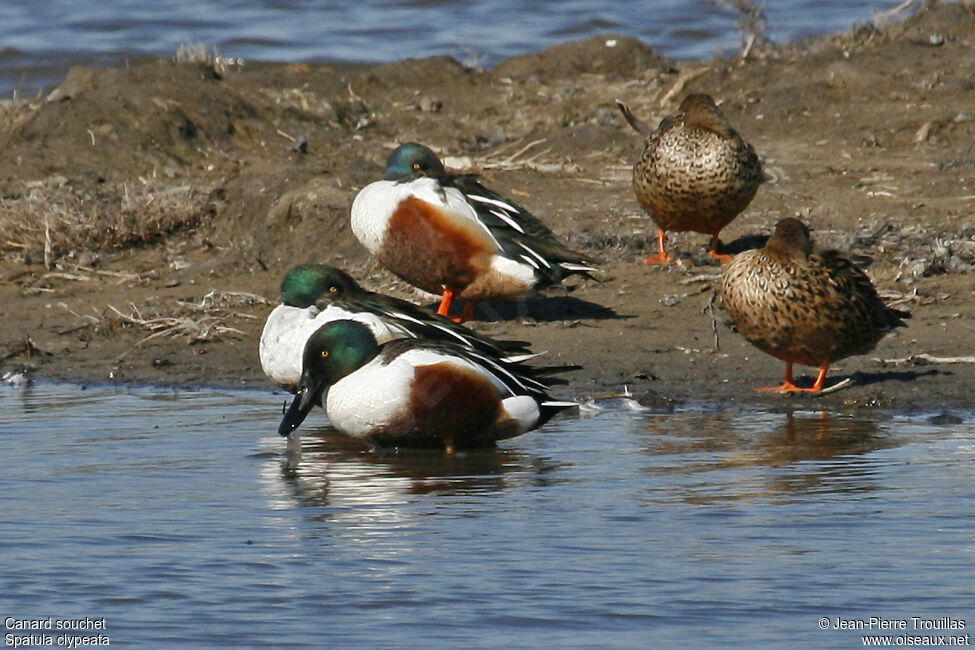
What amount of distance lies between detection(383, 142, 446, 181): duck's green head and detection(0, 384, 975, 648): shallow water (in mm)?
2005

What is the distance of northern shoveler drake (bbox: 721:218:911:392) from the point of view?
23.5 ft

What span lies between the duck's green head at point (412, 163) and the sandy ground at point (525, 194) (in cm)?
89

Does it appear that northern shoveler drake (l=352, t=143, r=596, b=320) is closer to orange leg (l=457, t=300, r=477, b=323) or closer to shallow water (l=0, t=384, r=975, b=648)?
orange leg (l=457, t=300, r=477, b=323)

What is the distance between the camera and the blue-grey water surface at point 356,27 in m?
16.9

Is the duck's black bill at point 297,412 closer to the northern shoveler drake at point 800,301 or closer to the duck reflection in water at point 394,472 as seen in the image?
the duck reflection in water at point 394,472

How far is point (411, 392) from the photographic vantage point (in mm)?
6301

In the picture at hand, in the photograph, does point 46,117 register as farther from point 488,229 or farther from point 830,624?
point 830,624

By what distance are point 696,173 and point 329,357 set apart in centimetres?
355

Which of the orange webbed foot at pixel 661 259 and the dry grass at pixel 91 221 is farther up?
the dry grass at pixel 91 221

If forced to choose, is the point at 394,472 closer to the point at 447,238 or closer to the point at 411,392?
the point at 411,392

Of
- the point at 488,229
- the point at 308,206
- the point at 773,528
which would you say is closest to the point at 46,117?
the point at 308,206

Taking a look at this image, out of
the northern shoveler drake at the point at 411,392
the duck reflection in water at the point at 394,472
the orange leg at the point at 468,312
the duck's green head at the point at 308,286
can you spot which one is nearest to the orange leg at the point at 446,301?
the orange leg at the point at 468,312

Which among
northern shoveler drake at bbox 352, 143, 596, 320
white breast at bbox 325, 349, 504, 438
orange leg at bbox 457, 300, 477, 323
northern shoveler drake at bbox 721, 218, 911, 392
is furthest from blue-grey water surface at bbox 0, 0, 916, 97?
white breast at bbox 325, 349, 504, 438

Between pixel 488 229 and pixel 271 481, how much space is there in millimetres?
2943
